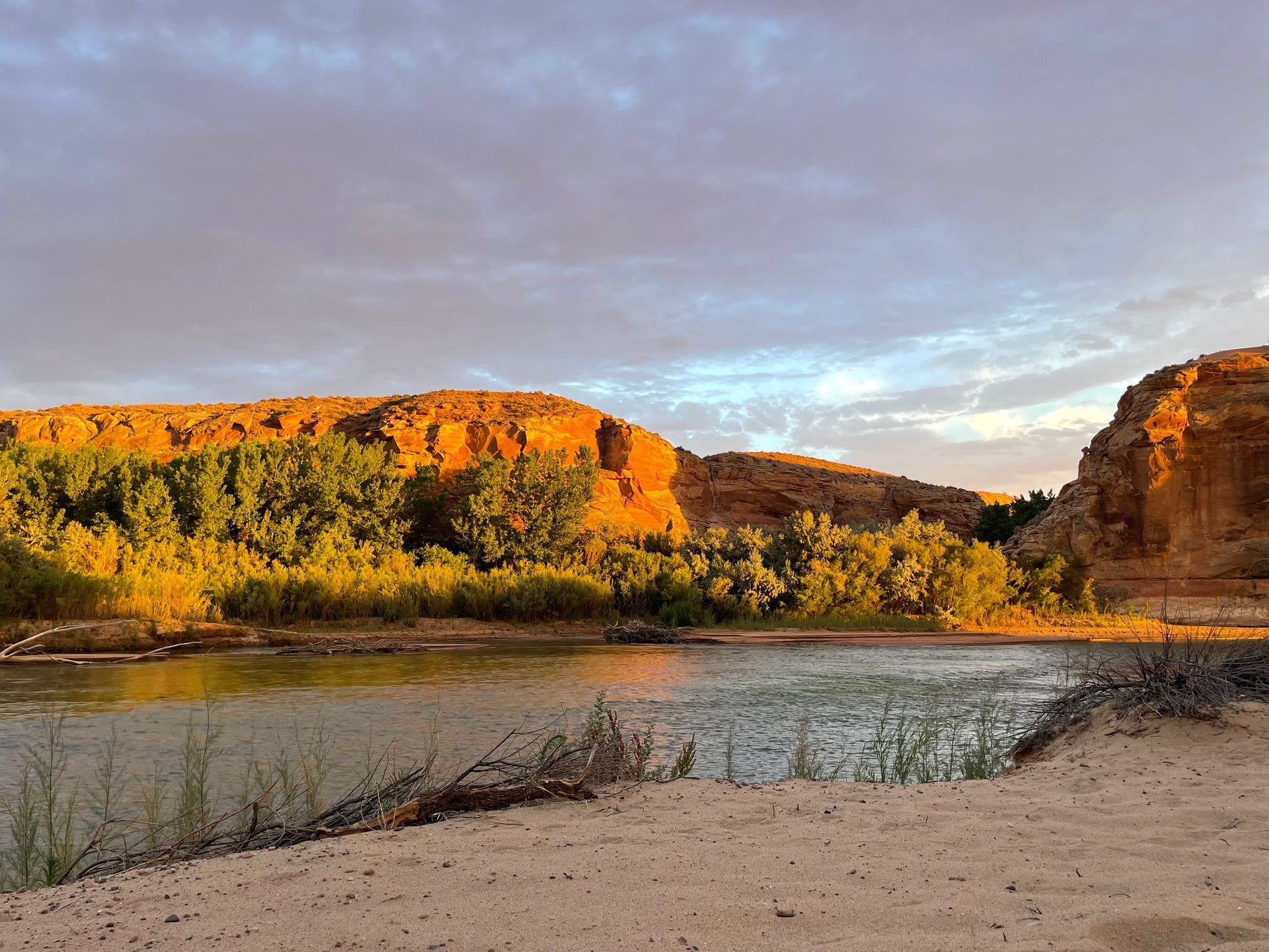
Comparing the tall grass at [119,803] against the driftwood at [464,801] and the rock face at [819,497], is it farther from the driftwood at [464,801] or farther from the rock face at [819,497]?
the rock face at [819,497]

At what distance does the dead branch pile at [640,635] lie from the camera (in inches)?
816

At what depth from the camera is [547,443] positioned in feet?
130

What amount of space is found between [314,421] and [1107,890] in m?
44.1

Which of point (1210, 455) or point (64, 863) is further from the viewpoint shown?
point (1210, 455)

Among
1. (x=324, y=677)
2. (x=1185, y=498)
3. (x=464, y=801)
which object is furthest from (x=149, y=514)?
(x=1185, y=498)

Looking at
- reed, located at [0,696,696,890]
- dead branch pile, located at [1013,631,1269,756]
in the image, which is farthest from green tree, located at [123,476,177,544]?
dead branch pile, located at [1013,631,1269,756]

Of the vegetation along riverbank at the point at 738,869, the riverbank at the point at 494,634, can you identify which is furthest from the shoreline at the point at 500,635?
the vegetation along riverbank at the point at 738,869

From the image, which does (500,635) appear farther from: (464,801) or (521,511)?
(464,801)

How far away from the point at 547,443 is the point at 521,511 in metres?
9.68

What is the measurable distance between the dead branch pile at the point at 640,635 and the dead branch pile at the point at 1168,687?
1440 cm

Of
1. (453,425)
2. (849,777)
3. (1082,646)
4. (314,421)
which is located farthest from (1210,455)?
(314,421)

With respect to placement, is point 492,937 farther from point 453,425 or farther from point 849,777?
point 453,425

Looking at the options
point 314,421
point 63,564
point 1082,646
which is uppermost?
point 314,421

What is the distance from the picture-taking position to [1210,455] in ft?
105
